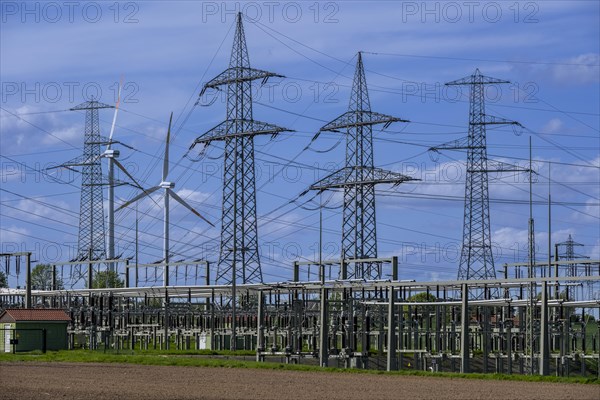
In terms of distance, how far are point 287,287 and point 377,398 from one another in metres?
24.8

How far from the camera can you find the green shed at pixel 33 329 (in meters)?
61.1

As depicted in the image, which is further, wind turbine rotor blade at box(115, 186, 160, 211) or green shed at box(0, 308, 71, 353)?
wind turbine rotor blade at box(115, 186, 160, 211)

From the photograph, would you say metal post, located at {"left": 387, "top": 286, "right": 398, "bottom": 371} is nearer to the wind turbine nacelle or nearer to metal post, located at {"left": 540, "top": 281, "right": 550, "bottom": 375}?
metal post, located at {"left": 540, "top": 281, "right": 550, "bottom": 375}

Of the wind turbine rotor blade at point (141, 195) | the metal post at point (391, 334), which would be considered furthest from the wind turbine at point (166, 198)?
the metal post at point (391, 334)

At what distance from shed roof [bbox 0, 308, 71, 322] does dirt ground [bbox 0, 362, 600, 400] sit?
2010 cm

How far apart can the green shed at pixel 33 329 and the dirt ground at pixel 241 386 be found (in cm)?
1941

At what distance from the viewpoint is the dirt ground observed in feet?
92.9

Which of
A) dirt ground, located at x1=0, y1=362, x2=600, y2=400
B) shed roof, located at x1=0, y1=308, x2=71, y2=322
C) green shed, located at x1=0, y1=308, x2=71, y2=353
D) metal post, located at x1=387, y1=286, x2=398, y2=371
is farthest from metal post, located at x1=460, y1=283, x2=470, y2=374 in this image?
shed roof, located at x1=0, y1=308, x2=71, y2=322

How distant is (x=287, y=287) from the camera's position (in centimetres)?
5231

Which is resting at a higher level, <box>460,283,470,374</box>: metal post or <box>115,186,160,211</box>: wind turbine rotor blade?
<box>115,186,160,211</box>: wind turbine rotor blade

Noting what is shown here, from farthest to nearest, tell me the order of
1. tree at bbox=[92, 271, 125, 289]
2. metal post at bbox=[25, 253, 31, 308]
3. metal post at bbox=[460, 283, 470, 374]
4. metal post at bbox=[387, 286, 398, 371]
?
tree at bbox=[92, 271, 125, 289], metal post at bbox=[25, 253, 31, 308], metal post at bbox=[387, 286, 398, 371], metal post at bbox=[460, 283, 470, 374]

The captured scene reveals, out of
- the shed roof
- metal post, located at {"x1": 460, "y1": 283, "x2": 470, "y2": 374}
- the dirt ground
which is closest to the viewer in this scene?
the dirt ground

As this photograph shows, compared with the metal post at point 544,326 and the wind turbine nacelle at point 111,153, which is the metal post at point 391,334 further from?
the wind turbine nacelle at point 111,153

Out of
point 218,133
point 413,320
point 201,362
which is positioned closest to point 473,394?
point 201,362
